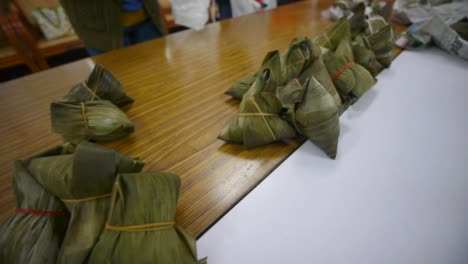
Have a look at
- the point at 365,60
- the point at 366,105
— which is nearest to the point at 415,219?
the point at 366,105

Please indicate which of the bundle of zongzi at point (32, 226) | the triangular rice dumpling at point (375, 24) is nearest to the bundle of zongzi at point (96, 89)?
the bundle of zongzi at point (32, 226)

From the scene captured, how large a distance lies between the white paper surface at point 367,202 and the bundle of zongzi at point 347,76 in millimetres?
97

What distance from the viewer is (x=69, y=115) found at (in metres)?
0.75

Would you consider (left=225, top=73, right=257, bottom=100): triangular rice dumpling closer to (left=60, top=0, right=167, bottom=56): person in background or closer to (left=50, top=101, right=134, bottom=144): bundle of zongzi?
(left=50, top=101, right=134, bottom=144): bundle of zongzi

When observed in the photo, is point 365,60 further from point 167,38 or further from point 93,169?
point 167,38

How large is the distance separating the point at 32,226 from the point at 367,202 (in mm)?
843

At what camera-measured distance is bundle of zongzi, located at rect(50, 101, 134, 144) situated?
0.75 metres

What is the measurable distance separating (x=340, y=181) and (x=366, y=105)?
1.69ft

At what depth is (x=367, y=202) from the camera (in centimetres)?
63

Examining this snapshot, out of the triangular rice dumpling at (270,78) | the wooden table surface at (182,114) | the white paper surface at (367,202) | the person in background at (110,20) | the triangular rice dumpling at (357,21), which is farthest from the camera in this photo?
the person in background at (110,20)

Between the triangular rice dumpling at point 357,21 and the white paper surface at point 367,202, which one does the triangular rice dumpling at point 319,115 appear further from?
the triangular rice dumpling at point 357,21

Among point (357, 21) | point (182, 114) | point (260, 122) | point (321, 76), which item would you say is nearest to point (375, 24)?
point (357, 21)

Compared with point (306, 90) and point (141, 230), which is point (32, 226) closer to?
point (141, 230)

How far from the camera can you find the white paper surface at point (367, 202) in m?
0.54
